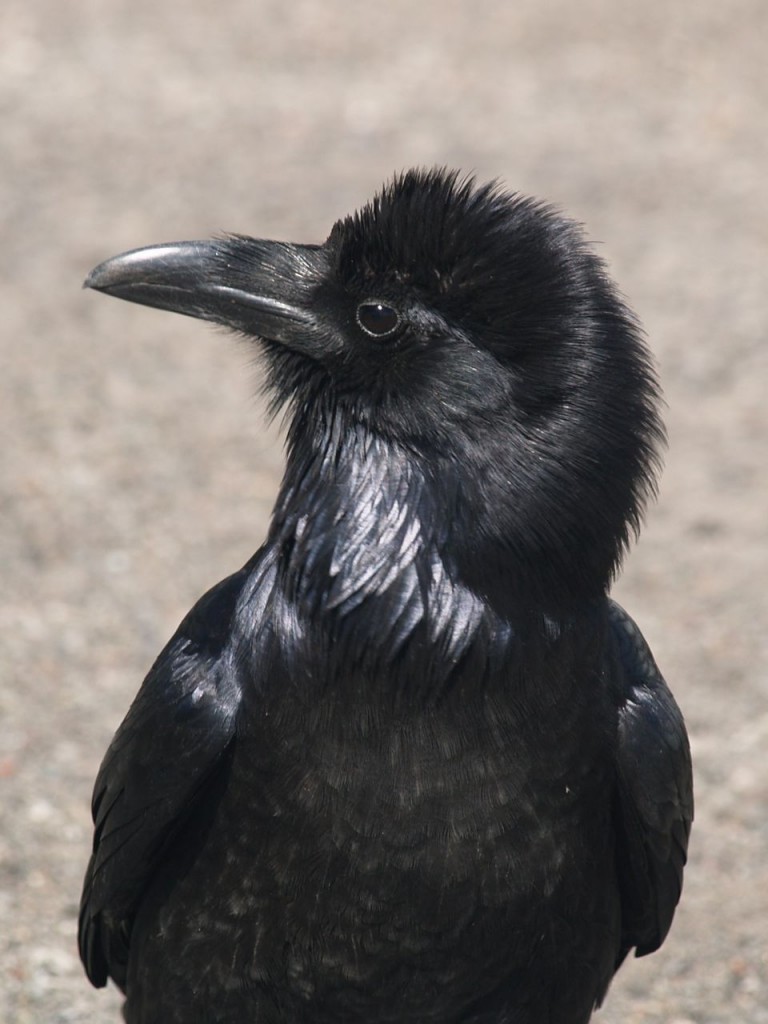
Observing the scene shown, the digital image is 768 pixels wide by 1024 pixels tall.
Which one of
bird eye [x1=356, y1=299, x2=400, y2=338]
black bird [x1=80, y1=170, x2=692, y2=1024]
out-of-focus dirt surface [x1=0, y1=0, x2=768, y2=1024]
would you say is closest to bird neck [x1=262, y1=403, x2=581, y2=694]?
black bird [x1=80, y1=170, x2=692, y2=1024]

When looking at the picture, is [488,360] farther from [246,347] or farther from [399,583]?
[246,347]

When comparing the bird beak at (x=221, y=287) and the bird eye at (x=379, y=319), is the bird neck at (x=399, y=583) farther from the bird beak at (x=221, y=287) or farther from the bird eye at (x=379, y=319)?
the bird beak at (x=221, y=287)

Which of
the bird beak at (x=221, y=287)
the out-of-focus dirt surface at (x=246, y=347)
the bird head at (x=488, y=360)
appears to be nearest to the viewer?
the bird head at (x=488, y=360)

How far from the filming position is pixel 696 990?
536cm

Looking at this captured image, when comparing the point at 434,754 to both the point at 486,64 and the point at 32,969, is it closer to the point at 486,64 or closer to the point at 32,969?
the point at 32,969

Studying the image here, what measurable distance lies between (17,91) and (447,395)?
8078 millimetres

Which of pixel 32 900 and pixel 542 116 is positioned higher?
pixel 542 116

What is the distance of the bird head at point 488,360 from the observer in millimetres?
3584

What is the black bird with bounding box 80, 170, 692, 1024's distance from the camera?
361cm

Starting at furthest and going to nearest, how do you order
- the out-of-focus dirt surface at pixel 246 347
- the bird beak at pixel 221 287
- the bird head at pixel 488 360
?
the out-of-focus dirt surface at pixel 246 347 < the bird beak at pixel 221 287 < the bird head at pixel 488 360

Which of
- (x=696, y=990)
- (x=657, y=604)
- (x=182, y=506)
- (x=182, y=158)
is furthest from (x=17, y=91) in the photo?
(x=696, y=990)

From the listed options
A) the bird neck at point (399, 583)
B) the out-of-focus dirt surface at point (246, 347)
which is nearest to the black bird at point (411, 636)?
the bird neck at point (399, 583)

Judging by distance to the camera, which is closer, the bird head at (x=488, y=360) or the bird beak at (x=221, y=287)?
the bird head at (x=488, y=360)

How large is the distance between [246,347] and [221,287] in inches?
10.4
